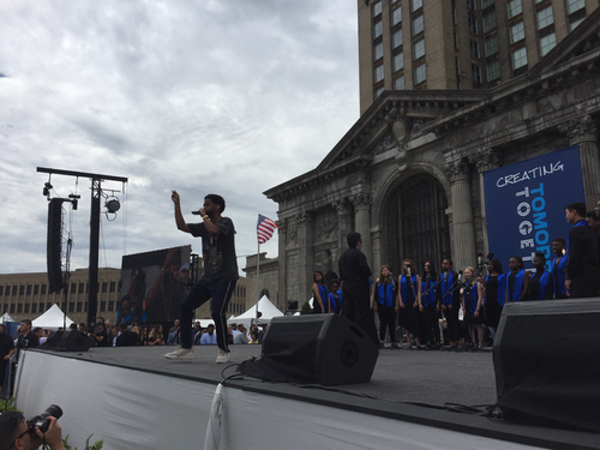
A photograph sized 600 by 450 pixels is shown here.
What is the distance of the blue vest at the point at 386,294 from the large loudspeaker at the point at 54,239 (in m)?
13.5

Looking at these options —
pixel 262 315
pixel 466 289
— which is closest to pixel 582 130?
pixel 466 289

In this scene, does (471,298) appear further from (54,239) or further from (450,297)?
(54,239)

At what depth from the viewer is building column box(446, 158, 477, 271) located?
20.2 meters

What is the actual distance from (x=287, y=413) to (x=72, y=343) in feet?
24.6

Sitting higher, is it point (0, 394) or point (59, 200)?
point (59, 200)

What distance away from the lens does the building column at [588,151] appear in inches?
640

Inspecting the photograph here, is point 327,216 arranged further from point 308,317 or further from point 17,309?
point 17,309

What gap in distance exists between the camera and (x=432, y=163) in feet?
74.5

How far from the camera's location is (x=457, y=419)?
2031 millimetres

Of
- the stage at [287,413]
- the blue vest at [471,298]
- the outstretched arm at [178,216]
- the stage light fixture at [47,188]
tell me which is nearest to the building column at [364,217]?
the blue vest at [471,298]

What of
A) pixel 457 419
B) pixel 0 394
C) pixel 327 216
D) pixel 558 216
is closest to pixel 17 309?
pixel 327 216

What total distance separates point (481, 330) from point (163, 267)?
29.3 meters

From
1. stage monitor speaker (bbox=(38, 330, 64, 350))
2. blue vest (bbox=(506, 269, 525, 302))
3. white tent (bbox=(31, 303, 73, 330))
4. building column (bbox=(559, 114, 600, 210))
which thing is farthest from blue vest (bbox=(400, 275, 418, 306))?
white tent (bbox=(31, 303, 73, 330))

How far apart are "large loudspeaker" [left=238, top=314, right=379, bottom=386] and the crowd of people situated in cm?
395
